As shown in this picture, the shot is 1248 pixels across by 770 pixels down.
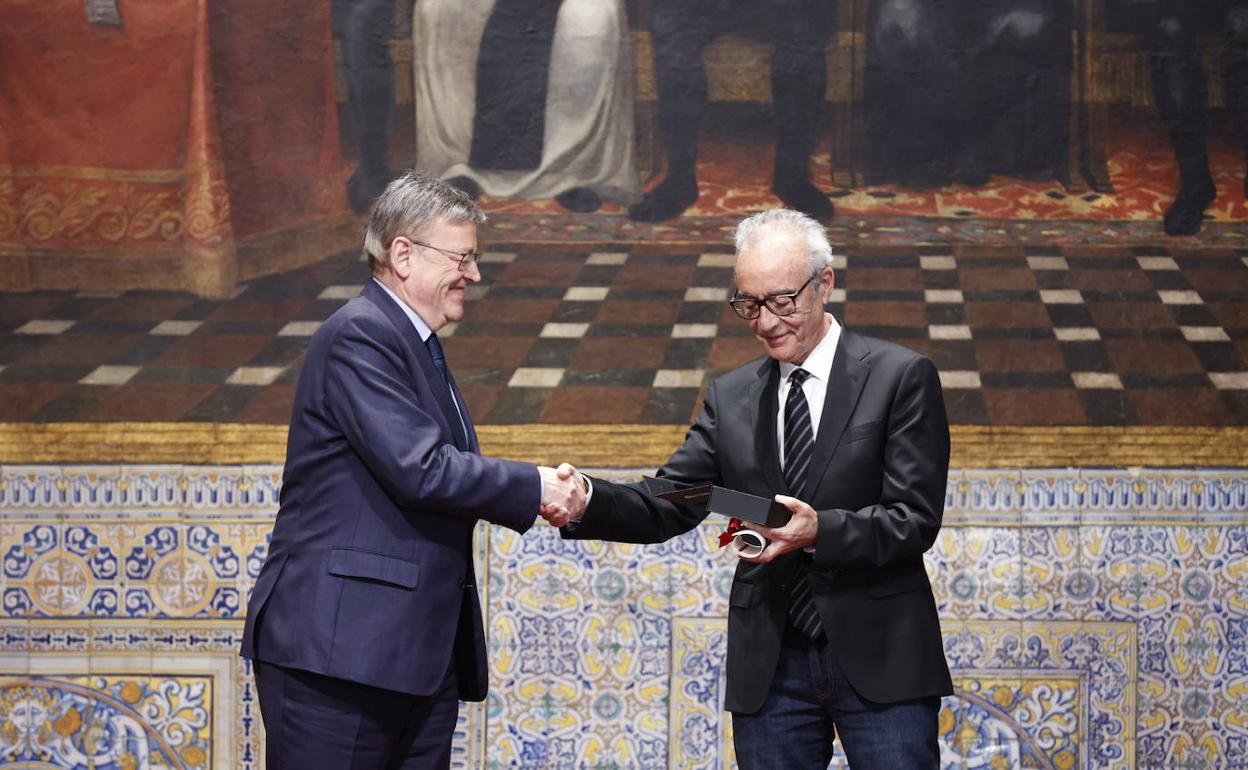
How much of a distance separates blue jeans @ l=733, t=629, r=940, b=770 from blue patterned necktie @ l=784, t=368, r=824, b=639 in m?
0.04

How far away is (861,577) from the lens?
Answer: 3.07m

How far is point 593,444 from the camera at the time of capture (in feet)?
16.1

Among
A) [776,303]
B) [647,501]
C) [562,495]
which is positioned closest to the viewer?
[776,303]

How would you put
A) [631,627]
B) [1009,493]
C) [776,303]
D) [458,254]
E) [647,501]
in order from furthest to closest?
[631,627], [1009,493], [647,501], [458,254], [776,303]

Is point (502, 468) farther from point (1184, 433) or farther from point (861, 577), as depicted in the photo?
point (1184, 433)

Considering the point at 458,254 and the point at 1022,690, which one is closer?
the point at 458,254

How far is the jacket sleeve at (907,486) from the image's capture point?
9.75 feet

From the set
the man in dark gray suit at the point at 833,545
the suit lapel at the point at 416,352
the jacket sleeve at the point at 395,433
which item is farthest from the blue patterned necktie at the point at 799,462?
the suit lapel at the point at 416,352

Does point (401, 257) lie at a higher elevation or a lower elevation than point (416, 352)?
higher

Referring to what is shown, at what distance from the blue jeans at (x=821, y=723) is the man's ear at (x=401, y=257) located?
1.12 meters

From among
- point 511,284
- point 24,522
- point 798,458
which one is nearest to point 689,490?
point 798,458

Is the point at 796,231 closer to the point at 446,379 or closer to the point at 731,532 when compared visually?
the point at 731,532

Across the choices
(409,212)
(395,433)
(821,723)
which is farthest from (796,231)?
(821,723)

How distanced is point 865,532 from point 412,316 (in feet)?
3.47
